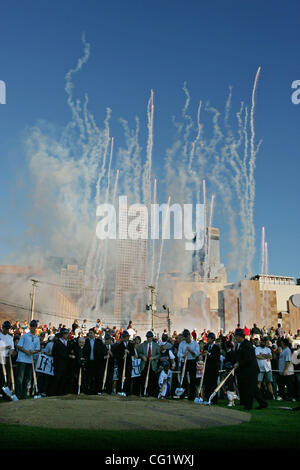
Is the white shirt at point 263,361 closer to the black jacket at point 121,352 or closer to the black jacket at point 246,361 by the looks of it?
the black jacket at point 246,361

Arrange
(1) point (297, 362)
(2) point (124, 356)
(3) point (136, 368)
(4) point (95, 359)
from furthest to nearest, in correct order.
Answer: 1. (1) point (297, 362)
2. (2) point (124, 356)
3. (3) point (136, 368)
4. (4) point (95, 359)

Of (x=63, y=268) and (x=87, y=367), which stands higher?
(x=63, y=268)

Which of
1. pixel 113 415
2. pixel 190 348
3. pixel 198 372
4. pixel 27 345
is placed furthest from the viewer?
pixel 190 348

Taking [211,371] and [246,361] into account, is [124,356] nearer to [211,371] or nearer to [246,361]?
[211,371]

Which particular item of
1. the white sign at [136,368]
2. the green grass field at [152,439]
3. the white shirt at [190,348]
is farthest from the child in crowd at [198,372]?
the green grass field at [152,439]

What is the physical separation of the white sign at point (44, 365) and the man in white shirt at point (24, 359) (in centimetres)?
79

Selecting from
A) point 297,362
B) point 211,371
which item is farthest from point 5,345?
point 297,362

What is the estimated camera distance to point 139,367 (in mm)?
16594

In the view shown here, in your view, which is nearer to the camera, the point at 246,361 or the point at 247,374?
the point at 247,374

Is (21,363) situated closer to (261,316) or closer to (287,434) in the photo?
(287,434)

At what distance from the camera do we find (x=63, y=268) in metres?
164

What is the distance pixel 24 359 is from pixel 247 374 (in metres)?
6.99
